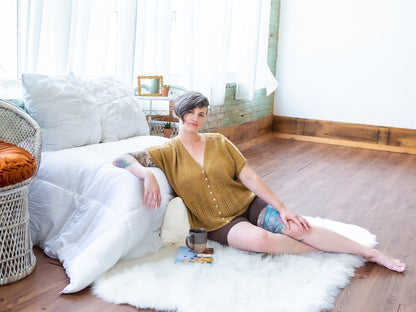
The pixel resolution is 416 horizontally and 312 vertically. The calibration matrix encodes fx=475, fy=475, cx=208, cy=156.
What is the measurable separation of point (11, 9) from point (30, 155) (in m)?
0.98

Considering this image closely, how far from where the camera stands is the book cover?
209 centimetres

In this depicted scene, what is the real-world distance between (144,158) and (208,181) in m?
0.32

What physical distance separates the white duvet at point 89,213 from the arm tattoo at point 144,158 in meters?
0.04

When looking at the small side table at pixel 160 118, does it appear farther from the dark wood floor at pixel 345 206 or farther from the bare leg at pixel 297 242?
the bare leg at pixel 297 242

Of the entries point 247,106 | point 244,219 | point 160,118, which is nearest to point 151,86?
point 160,118

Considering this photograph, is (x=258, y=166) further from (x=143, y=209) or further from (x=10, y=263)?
(x=10, y=263)

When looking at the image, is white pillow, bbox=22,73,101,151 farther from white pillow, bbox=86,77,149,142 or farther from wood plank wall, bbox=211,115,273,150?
wood plank wall, bbox=211,115,273,150

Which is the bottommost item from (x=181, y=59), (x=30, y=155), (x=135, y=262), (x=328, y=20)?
(x=135, y=262)

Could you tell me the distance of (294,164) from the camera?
14.6 ft

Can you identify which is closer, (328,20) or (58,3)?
(58,3)

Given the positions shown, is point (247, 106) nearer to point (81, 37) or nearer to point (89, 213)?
point (81, 37)

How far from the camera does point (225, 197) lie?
7.37ft

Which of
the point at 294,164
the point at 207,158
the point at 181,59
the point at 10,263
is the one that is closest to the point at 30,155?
the point at 10,263

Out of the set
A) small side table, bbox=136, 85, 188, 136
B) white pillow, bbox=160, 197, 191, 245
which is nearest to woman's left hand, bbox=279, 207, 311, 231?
white pillow, bbox=160, 197, 191, 245
